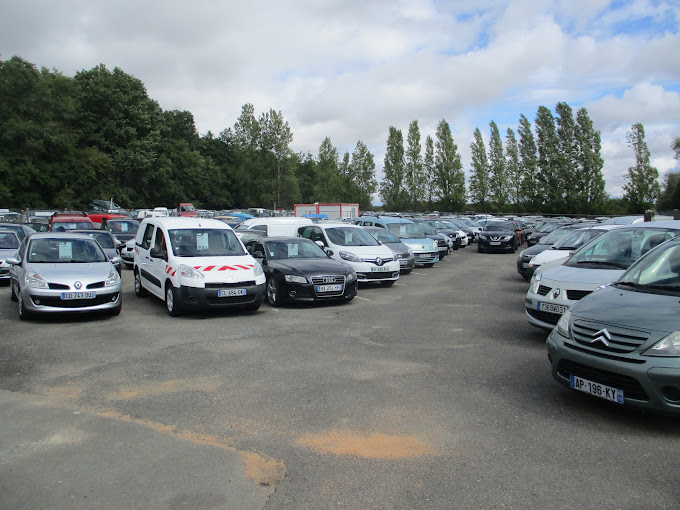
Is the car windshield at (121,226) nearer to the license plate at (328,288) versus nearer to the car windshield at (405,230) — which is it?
the car windshield at (405,230)

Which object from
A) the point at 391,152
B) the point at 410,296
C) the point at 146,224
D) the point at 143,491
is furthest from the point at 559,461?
the point at 391,152

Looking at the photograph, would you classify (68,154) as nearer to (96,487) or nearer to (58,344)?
(58,344)

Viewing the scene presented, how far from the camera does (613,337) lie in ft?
16.6

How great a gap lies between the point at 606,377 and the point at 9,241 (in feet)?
56.2

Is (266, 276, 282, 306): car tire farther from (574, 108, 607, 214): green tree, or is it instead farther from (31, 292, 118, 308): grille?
(574, 108, 607, 214): green tree

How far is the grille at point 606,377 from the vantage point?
4.82 metres

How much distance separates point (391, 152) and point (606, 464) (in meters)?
75.9

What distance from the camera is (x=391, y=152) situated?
78.2 m

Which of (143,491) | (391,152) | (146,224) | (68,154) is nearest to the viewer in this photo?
(143,491)

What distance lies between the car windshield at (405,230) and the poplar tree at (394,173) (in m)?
56.1

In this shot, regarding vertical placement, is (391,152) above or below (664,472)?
above

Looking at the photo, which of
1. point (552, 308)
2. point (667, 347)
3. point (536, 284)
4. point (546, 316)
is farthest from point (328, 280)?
point (667, 347)

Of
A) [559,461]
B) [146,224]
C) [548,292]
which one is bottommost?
[559,461]

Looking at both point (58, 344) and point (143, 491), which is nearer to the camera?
point (143, 491)
